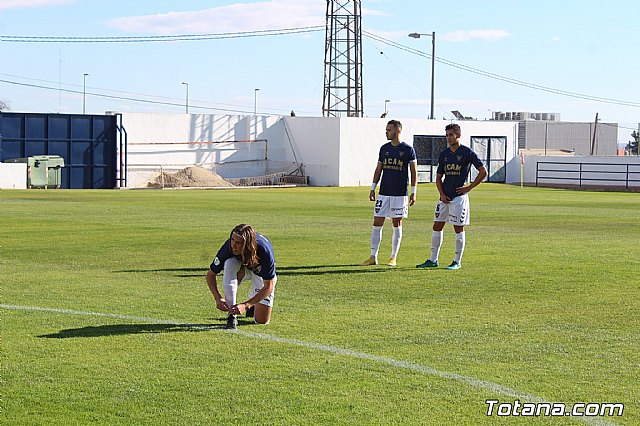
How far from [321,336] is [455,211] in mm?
6141

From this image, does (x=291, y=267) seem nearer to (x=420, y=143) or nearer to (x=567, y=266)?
(x=567, y=266)

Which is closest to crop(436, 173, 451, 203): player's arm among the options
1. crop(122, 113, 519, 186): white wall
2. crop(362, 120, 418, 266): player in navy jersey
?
crop(362, 120, 418, 266): player in navy jersey

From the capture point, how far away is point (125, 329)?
31.8ft

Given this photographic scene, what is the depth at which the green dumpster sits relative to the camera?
48.1 m

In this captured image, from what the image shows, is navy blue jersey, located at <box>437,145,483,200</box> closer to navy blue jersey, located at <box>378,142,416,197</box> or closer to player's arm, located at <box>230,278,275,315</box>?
navy blue jersey, located at <box>378,142,416,197</box>

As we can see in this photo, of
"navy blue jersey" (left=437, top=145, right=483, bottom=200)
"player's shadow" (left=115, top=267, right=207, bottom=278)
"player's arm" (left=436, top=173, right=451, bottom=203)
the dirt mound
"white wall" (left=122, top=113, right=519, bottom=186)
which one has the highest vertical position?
"white wall" (left=122, top=113, right=519, bottom=186)

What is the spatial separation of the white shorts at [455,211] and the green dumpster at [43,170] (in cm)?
3595

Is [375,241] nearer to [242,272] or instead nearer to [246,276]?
[246,276]

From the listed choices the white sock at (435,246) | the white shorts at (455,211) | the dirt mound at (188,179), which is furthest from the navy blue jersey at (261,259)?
the dirt mound at (188,179)

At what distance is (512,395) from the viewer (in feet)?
24.0

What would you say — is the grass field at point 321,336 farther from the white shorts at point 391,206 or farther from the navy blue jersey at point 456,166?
the navy blue jersey at point 456,166

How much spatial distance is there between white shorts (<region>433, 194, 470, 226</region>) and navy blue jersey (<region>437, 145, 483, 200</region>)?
4.3 inches

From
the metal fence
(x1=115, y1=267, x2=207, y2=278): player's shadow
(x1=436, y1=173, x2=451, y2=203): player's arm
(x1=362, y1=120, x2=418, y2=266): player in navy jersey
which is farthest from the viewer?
the metal fence

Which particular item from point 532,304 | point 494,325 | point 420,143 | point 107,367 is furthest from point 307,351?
point 420,143
